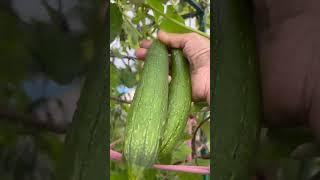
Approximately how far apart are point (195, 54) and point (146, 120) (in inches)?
15.6

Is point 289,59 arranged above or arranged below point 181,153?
above

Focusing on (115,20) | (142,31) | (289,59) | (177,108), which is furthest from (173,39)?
(142,31)

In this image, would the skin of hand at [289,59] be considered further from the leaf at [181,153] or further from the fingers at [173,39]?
the leaf at [181,153]

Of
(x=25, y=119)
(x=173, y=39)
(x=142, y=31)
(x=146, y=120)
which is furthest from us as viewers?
(x=142, y=31)

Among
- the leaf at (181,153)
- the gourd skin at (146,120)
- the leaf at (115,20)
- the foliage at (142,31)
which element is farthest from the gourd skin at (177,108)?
the leaf at (181,153)

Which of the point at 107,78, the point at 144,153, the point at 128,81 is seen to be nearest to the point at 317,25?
the point at 107,78

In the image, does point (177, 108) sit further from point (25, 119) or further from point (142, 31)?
point (142, 31)

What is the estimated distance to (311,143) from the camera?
0.32m

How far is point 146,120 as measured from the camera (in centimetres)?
53

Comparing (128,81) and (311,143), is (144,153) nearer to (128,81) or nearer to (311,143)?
(311,143)

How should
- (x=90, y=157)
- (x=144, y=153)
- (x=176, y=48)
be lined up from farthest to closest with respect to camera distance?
1. (x=176, y=48)
2. (x=144, y=153)
3. (x=90, y=157)

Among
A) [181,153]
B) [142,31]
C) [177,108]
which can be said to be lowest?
[181,153]

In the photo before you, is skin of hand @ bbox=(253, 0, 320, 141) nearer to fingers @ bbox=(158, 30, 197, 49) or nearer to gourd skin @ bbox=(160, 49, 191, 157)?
gourd skin @ bbox=(160, 49, 191, 157)

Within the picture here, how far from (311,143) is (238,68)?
0.26 ft
